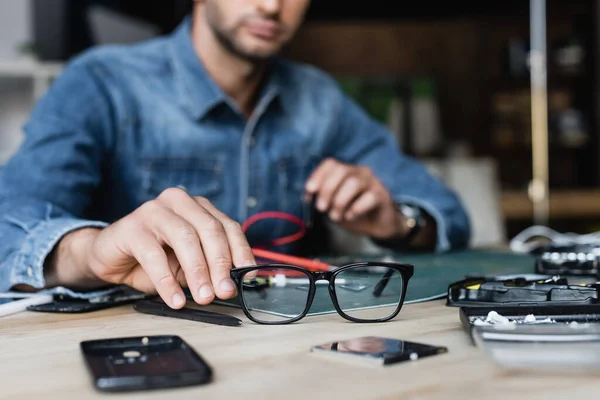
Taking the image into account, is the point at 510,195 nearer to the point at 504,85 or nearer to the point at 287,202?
the point at 504,85

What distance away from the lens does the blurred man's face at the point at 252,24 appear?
1302 millimetres

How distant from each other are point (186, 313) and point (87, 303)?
0.46ft

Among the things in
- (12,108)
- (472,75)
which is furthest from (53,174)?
(472,75)

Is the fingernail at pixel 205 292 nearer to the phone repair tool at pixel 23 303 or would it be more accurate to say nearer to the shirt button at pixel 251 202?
the phone repair tool at pixel 23 303

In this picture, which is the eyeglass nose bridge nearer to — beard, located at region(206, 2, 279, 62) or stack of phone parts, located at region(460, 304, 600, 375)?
stack of phone parts, located at region(460, 304, 600, 375)

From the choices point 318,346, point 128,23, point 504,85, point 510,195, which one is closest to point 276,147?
point 318,346

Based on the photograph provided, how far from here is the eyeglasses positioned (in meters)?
0.61

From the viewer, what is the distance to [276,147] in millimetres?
1407

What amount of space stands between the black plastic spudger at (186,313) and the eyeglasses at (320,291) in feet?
0.06

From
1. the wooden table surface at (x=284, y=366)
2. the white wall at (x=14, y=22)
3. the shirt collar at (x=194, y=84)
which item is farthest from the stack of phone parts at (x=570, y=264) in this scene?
the white wall at (x=14, y=22)

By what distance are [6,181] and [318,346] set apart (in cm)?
60

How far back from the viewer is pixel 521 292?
25.9 inches

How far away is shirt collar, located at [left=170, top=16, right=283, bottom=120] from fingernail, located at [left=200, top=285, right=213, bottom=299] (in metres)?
0.71

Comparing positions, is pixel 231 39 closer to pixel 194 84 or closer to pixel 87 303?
pixel 194 84
